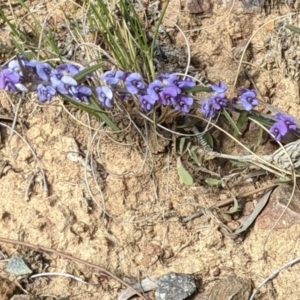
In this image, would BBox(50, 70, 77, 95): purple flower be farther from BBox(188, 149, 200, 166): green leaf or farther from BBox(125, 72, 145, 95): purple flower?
BBox(188, 149, 200, 166): green leaf

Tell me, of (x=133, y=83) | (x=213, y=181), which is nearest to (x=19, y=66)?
(x=133, y=83)

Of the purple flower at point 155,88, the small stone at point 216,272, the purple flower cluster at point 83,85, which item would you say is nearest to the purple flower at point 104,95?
the purple flower cluster at point 83,85

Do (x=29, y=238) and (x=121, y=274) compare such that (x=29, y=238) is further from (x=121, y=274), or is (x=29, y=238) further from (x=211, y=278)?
(x=211, y=278)

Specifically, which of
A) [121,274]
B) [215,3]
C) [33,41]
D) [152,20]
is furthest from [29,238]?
[215,3]

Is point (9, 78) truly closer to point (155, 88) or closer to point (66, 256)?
point (155, 88)

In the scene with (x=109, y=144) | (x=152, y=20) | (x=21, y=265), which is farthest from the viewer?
(x=152, y=20)

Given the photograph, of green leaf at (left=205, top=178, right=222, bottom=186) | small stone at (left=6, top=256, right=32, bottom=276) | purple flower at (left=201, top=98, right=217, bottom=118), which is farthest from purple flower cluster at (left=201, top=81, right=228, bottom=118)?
small stone at (left=6, top=256, right=32, bottom=276)
